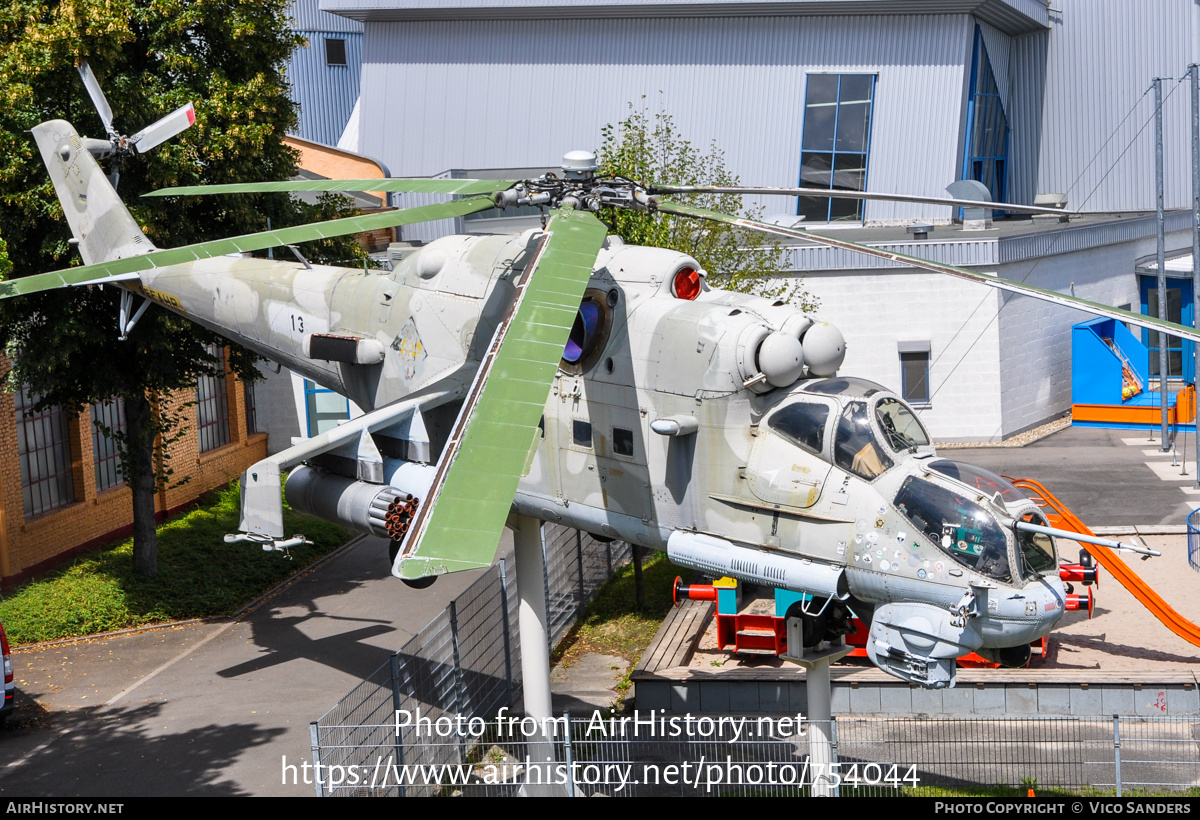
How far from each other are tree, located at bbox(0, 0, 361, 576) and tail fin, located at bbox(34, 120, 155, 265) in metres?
1.19

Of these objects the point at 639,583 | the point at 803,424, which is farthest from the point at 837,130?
the point at 803,424

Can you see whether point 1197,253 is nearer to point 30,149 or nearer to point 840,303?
point 840,303

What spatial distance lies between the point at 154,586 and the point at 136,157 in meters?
7.89

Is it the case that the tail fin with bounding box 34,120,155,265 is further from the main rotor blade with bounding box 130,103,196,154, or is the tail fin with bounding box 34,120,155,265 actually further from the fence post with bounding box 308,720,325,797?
the fence post with bounding box 308,720,325,797

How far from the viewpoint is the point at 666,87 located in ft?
134

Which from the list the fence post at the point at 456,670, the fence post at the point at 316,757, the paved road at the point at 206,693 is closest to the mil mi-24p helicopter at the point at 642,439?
the fence post at the point at 316,757

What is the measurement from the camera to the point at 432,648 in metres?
14.5

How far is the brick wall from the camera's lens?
21.6m

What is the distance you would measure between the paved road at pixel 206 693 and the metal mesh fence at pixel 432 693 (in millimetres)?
1118

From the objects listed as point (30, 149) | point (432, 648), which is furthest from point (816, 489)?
point (30, 149)

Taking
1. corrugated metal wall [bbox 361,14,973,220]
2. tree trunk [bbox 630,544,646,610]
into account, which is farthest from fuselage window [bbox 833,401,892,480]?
corrugated metal wall [bbox 361,14,973,220]

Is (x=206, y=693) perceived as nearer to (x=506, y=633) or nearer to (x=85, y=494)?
(x=506, y=633)

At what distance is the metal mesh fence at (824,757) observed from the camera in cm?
1272

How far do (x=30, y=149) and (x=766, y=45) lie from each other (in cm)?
2764
